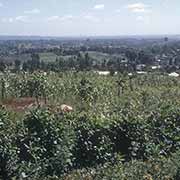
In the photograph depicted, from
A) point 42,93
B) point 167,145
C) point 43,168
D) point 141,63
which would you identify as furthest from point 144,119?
point 141,63

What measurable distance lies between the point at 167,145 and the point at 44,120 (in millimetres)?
4163

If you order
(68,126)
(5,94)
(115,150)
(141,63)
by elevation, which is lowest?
(141,63)

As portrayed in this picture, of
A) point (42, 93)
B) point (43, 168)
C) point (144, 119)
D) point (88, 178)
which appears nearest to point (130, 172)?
point (88, 178)

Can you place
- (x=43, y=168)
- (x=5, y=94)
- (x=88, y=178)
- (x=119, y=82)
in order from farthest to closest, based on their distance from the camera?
(x=119, y=82) < (x=5, y=94) < (x=43, y=168) < (x=88, y=178)

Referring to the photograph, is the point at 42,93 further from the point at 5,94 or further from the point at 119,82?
the point at 119,82

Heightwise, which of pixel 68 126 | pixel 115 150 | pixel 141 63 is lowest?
pixel 141 63

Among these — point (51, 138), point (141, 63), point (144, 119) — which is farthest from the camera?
point (141, 63)

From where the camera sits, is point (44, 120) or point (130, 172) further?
point (44, 120)

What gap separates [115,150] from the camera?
48.9ft

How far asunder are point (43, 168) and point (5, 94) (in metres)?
40.7

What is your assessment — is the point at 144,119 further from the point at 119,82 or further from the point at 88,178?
the point at 119,82

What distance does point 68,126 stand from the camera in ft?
46.6

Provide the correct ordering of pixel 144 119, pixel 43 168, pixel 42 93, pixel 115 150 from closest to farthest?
pixel 43 168 < pixel 115 150 < pixel 144 119 < pixel 42 93

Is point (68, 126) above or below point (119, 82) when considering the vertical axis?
above
